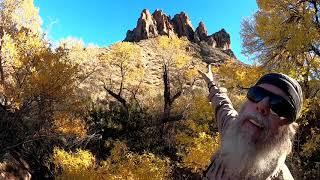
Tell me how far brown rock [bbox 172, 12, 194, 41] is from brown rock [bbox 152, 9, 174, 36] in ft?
5.88

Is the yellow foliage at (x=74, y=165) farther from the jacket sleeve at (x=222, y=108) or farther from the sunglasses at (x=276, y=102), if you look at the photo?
the sunglasses at (x=276, y=102)

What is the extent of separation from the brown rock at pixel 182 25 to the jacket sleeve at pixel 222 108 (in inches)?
4041

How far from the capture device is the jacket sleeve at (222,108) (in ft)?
6.07


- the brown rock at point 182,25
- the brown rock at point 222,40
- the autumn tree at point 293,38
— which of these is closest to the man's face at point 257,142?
the autumn tree at point 293,38

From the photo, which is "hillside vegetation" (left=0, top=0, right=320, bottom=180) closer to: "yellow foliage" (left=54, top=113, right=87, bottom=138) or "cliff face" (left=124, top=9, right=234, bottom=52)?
"yellow foliage" (left=54, top=113, right=87, bottom=138)

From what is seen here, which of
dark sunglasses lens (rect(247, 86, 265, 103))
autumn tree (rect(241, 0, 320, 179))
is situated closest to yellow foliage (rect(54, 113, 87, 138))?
autumn tree (rect(241, 0, 320, 179))

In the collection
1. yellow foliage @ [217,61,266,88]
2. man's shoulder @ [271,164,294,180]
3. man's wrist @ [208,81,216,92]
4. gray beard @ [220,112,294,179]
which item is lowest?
man's shoulder @ [271,164,294,180]

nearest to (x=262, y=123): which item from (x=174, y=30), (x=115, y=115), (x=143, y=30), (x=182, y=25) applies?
(x=115, y=115)

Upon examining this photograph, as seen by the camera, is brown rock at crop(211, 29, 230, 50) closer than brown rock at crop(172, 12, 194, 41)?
Yes

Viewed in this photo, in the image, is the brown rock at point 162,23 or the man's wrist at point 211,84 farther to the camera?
the brown rock at point 162,23

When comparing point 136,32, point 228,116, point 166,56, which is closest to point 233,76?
point 166,56

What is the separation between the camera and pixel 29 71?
26391 millimetres

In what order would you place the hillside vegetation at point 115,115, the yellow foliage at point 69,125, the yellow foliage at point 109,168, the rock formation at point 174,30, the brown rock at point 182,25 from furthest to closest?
the brown rock at point 182,25, the rock formation at point 174,30, the yellow foliage at point 69,125, the yellow foliage at point 109,168, the hillside vegetation at point 115,115

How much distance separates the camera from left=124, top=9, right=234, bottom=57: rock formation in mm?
99625
